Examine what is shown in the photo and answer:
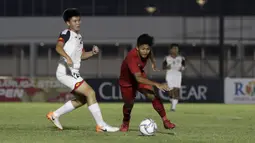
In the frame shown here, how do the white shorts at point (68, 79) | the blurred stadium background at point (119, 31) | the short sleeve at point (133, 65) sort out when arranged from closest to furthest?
1. the short sleeve at point (133, 65)
2. the white shorts at point (68, 79)
3. the blurred stadium background at point (119, 31)

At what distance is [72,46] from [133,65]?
4.09 ft

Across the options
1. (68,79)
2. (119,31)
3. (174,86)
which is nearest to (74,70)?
(68,79)

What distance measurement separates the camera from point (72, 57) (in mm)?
13672

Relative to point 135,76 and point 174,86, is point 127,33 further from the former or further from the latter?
point 135,76

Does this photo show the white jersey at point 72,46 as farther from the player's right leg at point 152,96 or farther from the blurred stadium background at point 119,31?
the blurred stadium background at point 119,31

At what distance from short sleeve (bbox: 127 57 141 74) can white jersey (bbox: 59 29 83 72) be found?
40.0 inches

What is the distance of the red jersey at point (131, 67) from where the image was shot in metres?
13.4

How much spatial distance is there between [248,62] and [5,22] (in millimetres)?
18319

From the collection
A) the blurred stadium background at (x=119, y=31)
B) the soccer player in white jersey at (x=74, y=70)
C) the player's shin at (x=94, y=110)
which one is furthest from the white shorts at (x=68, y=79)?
the blurred stadium background at (x=119, y=31)

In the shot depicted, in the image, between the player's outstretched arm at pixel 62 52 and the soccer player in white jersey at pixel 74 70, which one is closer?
the player's outstretched arm at pixel 62 52

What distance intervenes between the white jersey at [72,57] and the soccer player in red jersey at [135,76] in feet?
2.89

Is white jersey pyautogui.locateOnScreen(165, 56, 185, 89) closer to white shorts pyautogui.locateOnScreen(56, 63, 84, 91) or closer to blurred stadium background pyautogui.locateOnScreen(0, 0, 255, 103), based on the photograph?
white shorts pyautogui.locateOnScreen(56, 63, 84, 91)

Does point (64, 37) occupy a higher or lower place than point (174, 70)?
higher

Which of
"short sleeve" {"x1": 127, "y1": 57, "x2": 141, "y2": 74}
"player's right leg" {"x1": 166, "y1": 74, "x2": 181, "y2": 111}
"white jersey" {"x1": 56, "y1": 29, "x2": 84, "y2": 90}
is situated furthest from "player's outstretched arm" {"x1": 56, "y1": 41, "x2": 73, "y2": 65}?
"player's right leg" {"x1": 166, "y1": 74, "x2": 181, "y2": 111}
